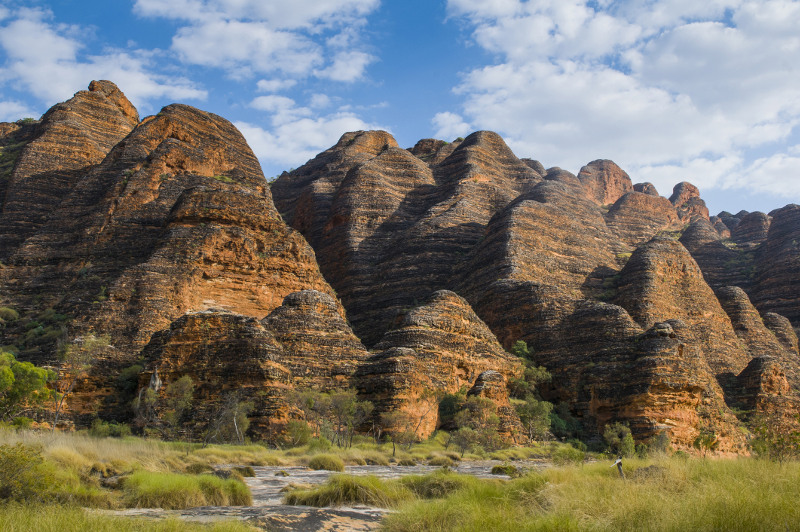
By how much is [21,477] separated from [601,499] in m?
9.02

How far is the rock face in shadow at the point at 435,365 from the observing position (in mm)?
33125

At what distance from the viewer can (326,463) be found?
20.8m

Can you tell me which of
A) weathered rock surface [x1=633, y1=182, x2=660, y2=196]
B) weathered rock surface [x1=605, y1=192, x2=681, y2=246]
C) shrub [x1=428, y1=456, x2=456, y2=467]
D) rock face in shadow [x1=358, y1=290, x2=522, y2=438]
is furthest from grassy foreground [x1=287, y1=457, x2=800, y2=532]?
weathered rock surface [x1=633, y1=182, x2=660, y2=196]

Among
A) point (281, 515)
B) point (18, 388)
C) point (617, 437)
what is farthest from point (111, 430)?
point (617, 437)

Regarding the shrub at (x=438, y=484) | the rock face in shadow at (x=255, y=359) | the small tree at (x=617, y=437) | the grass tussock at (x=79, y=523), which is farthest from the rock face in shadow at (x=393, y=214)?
the grass tussock at (x=79, y=523)

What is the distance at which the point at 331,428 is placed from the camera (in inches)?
1186

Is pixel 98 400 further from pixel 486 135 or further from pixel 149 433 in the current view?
pixel 486 135

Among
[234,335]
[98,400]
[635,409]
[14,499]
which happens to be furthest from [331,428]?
[14,499]

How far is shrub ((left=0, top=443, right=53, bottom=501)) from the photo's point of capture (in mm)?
10055

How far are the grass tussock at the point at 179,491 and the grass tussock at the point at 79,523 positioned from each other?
8.57ft

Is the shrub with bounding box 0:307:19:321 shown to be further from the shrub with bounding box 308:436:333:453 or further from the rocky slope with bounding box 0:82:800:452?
the shrub with bounding box 308:436:333:453

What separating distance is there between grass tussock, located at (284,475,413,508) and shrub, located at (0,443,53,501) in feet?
14.1

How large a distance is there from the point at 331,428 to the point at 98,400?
1056 cm

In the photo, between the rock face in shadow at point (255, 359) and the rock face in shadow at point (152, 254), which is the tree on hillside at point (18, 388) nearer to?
the rock face in shadow at point (255, 359)
